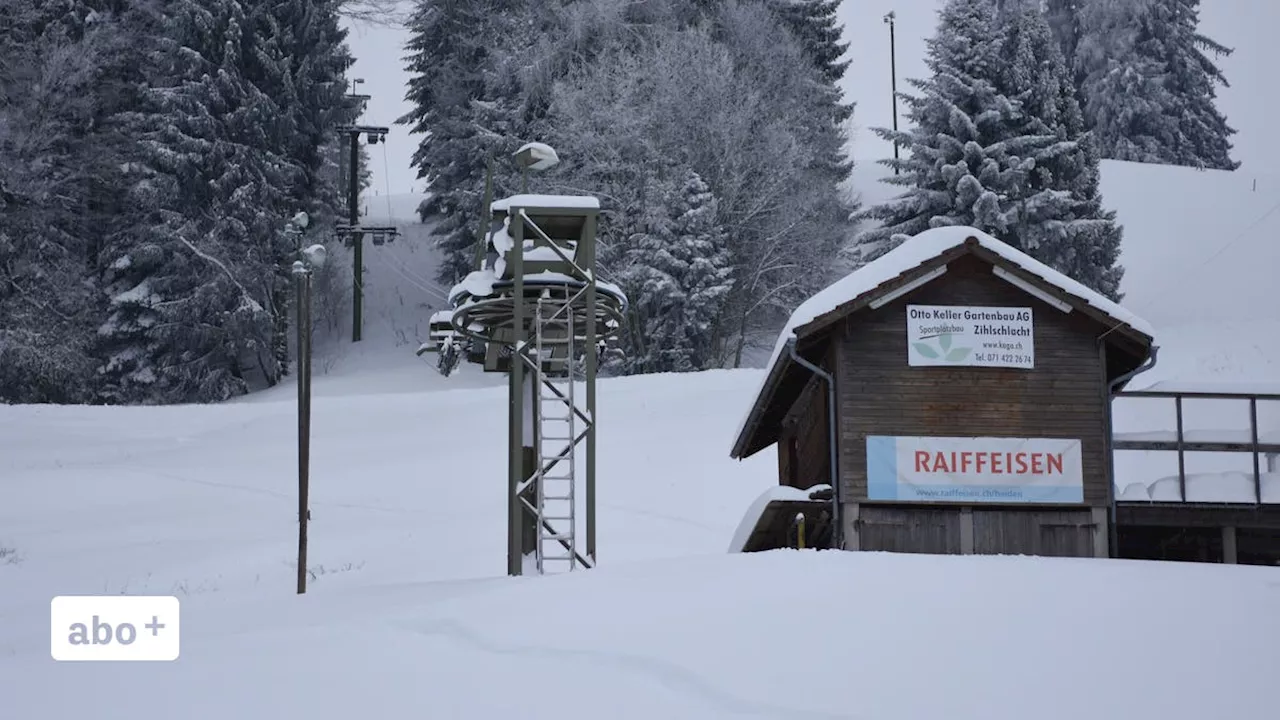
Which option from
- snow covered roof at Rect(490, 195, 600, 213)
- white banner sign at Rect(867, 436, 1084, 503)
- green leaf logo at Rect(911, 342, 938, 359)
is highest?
snow covered roof at Rect(490, 195, 600, 213)

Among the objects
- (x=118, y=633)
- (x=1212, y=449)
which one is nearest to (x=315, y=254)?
(x=118, y=633)

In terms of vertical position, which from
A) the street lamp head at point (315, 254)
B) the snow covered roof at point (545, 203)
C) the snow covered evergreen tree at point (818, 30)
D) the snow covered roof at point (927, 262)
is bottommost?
the snow covered roof at point (927, 262)

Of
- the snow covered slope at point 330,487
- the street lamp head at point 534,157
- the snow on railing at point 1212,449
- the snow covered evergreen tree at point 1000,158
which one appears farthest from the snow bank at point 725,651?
the snow covered evergreen tree at point 1000,158

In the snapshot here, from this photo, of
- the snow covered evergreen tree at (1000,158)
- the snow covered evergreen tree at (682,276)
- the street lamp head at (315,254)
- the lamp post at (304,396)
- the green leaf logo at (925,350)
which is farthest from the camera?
the snow covered evergreen tree at (682,276)

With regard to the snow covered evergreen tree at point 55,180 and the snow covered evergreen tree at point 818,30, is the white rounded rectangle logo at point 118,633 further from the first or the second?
the snow covered evergreen tree at point 818,30

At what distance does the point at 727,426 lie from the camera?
116 feet

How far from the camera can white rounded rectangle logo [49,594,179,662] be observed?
42.9 feet

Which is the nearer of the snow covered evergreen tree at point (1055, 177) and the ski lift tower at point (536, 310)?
the ski lift tower at point (536, 310)

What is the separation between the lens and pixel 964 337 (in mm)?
19734

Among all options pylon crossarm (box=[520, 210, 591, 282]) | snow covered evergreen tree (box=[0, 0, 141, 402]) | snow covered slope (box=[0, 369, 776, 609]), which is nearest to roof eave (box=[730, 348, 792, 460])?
pylon crossarm (box=[520, 210, 591, 282])

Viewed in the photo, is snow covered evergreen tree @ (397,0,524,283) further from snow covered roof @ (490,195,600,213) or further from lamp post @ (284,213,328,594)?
snow covered roof @ (490,195,600,213)

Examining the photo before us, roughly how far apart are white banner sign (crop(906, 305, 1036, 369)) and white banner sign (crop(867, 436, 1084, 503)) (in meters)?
1.14

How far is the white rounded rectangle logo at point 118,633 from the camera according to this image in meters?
13.1

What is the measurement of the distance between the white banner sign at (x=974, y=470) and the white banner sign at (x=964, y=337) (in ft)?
3.73
